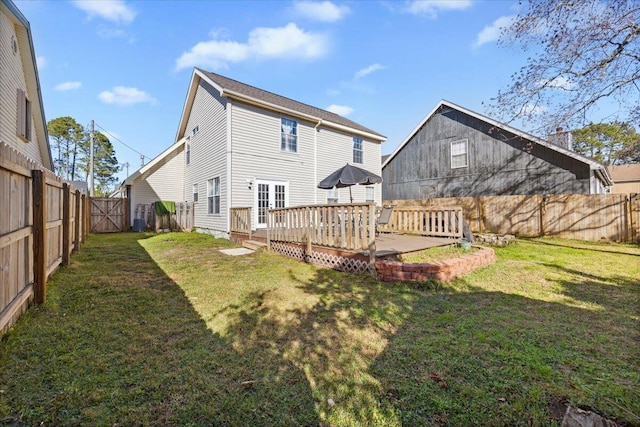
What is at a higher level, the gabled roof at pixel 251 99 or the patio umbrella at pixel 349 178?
the gabled roof at pixel 251 99

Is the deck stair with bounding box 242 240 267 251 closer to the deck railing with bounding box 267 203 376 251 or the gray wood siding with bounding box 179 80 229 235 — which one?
the deck railing with bounding box 267 203 376 251

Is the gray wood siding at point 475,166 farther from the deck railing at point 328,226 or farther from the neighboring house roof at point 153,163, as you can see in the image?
the neighboring house roof at point 153,163

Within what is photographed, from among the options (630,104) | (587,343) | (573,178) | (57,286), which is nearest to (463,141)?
(573,178)

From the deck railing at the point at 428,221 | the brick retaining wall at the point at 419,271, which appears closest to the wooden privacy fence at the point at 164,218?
the deck railing at the point at 428,221

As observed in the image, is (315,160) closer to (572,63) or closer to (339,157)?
(339,157)

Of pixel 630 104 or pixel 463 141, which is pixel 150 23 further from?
pixel 463 141

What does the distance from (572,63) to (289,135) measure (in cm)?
948

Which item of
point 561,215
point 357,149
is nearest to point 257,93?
point 357,149

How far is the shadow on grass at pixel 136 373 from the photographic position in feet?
6.22

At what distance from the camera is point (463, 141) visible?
54.4 ft

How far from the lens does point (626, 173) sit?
28.8 m

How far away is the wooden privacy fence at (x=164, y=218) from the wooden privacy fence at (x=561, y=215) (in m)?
10.8

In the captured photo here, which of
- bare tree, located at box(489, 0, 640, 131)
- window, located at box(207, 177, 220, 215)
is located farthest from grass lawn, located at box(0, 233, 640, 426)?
window, located at box(207, 177, 220, 215)

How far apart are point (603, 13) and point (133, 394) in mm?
10502
